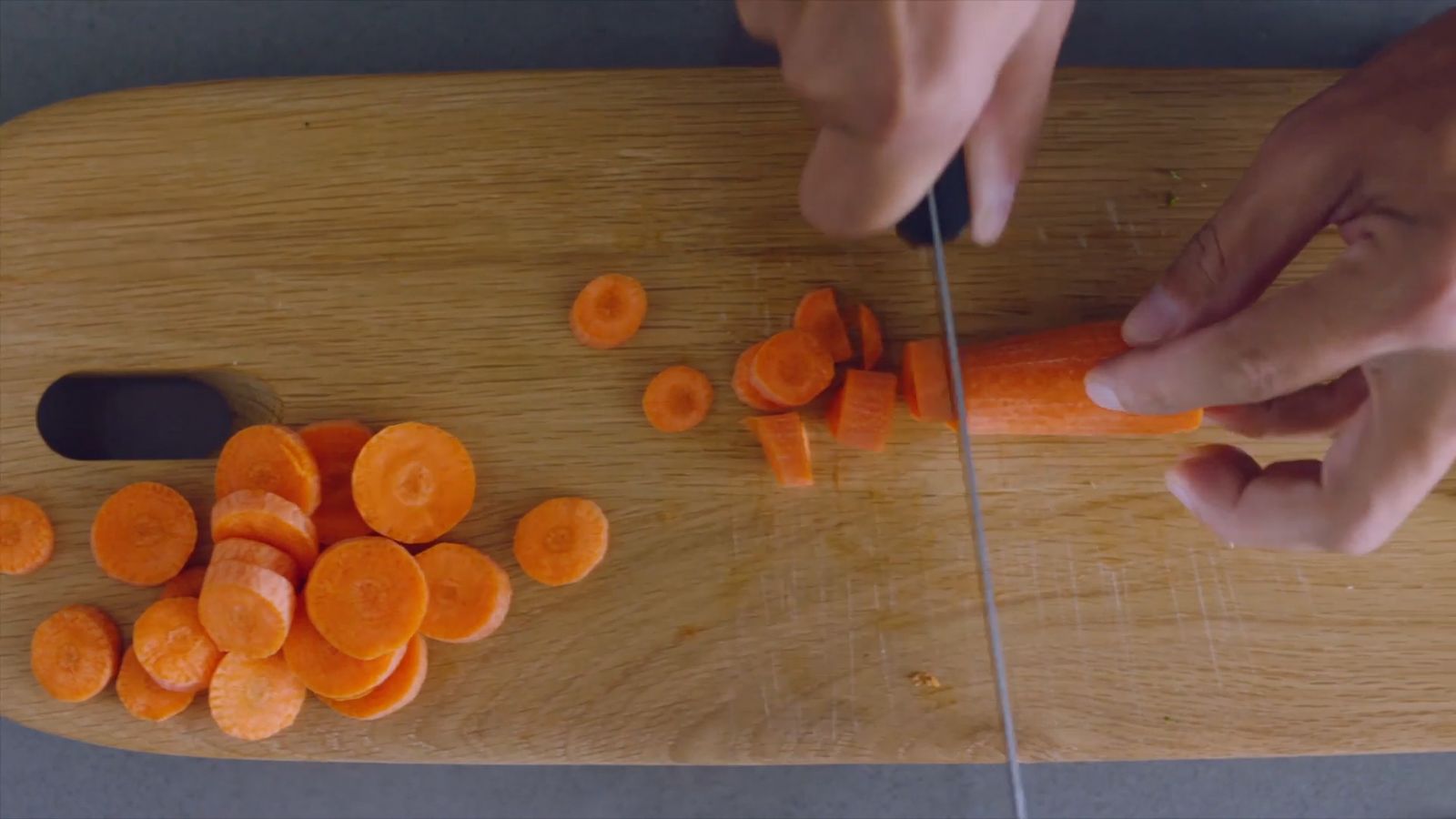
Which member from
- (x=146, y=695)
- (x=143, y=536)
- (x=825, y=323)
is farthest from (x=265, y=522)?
(x=825, y=323)

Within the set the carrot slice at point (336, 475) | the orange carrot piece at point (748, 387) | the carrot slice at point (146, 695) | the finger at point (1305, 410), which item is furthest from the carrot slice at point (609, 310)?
the finger at point (1305, 410)

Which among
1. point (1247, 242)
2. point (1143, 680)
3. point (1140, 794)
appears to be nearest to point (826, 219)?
point (1247, 242)

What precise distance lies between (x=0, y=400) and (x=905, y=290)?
167 centimetres

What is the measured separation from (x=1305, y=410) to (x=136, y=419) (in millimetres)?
2167

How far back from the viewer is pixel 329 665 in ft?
5.43

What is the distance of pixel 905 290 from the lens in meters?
1.85

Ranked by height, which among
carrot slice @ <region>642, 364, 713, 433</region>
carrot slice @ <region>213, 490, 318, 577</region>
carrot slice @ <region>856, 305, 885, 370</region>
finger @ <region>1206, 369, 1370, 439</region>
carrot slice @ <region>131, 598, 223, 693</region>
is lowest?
carrot slice @ <region>131, 598, 223, 693</region>

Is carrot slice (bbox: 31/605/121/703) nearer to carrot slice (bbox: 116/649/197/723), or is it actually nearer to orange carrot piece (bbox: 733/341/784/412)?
carrot slice (bbox: 116/649/197/723)

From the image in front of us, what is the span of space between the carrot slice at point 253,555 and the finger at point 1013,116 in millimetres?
1264

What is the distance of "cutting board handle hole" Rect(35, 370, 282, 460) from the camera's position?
198cm

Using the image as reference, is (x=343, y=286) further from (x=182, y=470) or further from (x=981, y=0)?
(x=981, y=0)

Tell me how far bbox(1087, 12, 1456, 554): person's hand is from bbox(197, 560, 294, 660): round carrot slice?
1.37 m

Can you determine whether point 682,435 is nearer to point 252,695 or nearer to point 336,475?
point 336,475

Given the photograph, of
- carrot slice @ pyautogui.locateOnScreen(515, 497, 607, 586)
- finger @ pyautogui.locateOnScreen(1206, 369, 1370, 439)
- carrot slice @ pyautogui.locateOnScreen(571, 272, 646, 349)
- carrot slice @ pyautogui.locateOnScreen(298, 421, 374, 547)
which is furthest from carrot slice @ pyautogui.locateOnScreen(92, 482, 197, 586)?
finger @ pyautogui.locateOnScreen(1206, 369, 1370, 439)
